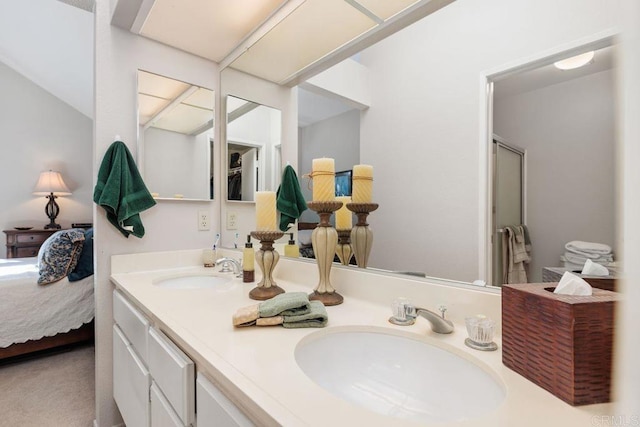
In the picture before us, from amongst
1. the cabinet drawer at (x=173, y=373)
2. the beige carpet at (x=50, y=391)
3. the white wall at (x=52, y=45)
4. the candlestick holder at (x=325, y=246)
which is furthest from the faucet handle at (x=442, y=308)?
the white wall at (x=52, y=45)

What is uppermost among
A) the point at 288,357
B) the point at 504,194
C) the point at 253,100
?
the point at 253,100

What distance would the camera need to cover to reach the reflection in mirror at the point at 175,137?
1589 millimetres

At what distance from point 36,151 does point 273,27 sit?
14.2ft

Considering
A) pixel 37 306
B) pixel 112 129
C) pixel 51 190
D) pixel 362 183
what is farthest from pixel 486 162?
pixel 51 190

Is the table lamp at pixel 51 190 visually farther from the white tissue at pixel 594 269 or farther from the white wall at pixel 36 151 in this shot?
the white tissue at pixel 594 269

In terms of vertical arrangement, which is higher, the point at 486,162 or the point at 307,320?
the point at 486,162

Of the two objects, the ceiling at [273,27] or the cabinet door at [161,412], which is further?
the ceiling at [273,27]

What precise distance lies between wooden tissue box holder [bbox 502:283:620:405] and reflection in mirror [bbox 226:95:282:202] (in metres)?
1.26

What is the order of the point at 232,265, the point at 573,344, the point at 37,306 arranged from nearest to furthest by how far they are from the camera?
the point at 573,344, the point at 232,265, the point at 37,306

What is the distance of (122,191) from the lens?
144 centimetres

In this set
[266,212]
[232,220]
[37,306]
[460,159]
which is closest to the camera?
[460,159]

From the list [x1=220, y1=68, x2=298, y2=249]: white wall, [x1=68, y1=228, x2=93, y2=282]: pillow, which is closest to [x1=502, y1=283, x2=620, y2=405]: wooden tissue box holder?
[x1=220, y1=68, x2=298, y2=249]: white wall

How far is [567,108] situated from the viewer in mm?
704

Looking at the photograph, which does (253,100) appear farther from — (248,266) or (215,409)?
(215,409)
